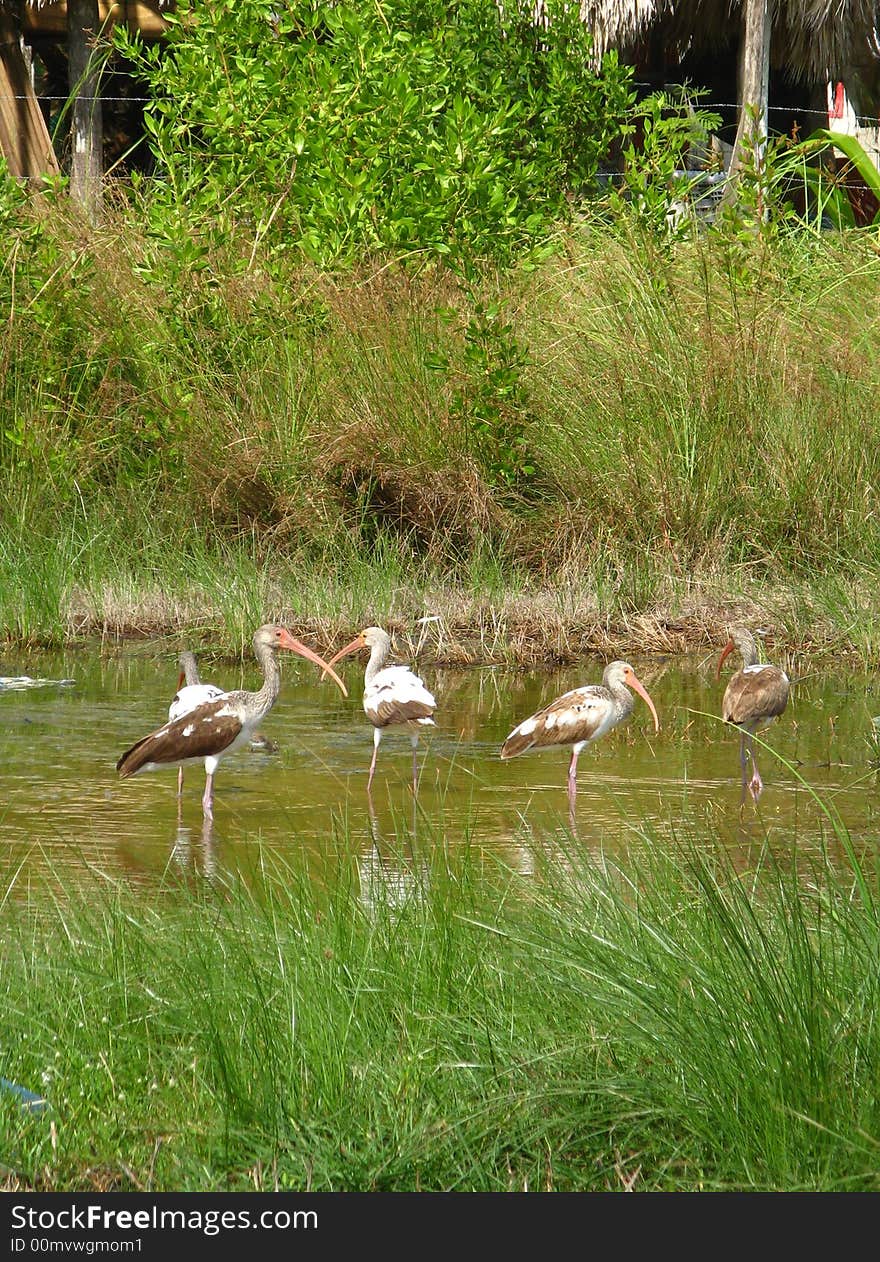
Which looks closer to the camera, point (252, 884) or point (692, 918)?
point (692, 918)

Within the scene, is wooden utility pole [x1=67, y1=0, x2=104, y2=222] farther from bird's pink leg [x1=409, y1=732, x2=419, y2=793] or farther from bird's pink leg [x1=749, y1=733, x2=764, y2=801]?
bird's pink leg [x1=749, y1=733, x2=764, y2=801]

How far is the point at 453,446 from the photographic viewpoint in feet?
35.3


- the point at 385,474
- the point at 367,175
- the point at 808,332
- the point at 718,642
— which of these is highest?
the point at 367,175

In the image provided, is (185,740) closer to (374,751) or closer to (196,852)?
(196,852)

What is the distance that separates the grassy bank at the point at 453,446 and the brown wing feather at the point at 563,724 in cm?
239

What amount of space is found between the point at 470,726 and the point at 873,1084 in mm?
5048

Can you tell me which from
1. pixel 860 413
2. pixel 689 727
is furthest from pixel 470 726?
pixel 860 413

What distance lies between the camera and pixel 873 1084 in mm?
3246

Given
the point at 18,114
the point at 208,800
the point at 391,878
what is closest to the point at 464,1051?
the point at 391,878

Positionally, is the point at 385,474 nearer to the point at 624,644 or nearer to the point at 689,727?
the point at 624,644

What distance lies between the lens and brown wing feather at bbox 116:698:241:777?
273 inches

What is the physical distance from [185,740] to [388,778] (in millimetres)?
959

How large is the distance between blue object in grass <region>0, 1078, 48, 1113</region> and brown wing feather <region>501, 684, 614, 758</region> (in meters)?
3.80

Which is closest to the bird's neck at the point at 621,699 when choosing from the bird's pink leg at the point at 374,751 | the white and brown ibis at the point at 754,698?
the white and brown ibis at the point at 754,698
